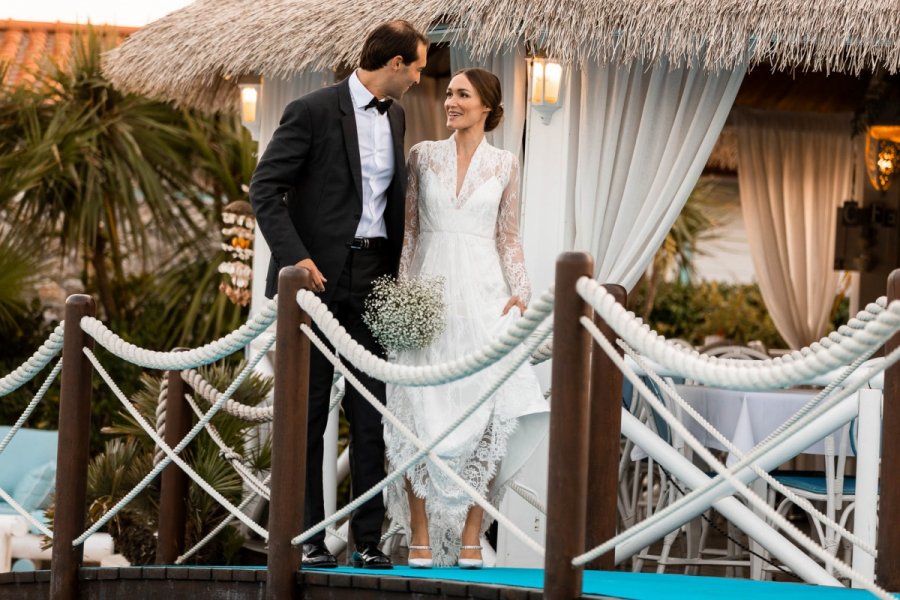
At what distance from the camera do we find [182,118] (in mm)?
12133

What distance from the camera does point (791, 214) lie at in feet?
35.0

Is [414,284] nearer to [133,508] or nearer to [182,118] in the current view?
[133,508]

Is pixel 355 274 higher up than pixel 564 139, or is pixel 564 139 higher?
pixel 564 139

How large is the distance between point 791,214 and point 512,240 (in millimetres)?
6079

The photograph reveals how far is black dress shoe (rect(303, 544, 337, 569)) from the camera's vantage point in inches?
183

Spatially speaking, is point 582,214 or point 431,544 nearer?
point 431,544

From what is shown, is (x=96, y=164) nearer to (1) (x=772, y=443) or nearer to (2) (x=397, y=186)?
(2) (x=397, y=186)

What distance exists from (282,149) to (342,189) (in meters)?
0.24

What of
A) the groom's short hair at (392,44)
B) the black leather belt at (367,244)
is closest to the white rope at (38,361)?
the black leather belt at (367,244)

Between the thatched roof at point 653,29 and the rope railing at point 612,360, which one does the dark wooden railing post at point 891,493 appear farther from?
the thatched roof at point 653,29

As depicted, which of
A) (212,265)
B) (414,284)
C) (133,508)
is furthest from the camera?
(212,265)

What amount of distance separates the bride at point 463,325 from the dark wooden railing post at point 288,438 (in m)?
0.54

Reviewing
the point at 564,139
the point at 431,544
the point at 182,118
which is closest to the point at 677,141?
the point at 564,139

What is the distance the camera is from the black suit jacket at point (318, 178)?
15.6 ft
